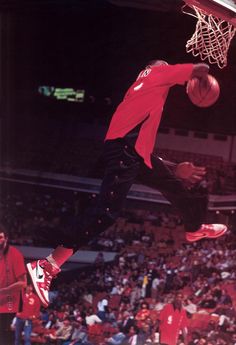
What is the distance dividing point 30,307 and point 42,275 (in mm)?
287

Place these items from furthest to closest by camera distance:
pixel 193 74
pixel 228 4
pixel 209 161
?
pixel 209 161, pixel 193 74, pixel 228 4

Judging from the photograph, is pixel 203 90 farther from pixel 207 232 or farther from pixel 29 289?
pixel 29 289

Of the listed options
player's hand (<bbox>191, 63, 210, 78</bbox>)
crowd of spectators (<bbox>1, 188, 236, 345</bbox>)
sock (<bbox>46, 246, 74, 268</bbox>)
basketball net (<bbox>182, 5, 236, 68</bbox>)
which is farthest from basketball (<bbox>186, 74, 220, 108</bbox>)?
sock (<bbox>46, 246, 74, 268</bbox>)

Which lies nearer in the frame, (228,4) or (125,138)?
(228,4)

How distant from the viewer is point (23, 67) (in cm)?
468

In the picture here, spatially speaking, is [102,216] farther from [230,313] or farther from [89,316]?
[230,313]

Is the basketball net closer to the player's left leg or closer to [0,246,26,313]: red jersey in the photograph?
the player's left leg

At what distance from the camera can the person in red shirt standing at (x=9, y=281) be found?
447 cm

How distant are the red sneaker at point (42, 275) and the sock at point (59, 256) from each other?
30 mm

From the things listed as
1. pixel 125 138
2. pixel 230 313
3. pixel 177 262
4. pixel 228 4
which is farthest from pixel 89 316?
pixel 228 4

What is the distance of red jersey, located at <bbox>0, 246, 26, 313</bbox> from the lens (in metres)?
4.47

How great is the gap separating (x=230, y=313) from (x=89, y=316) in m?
1.07

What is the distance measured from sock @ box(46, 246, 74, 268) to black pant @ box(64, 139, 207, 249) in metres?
0.08

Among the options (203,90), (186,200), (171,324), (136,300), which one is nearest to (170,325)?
(171,324)
